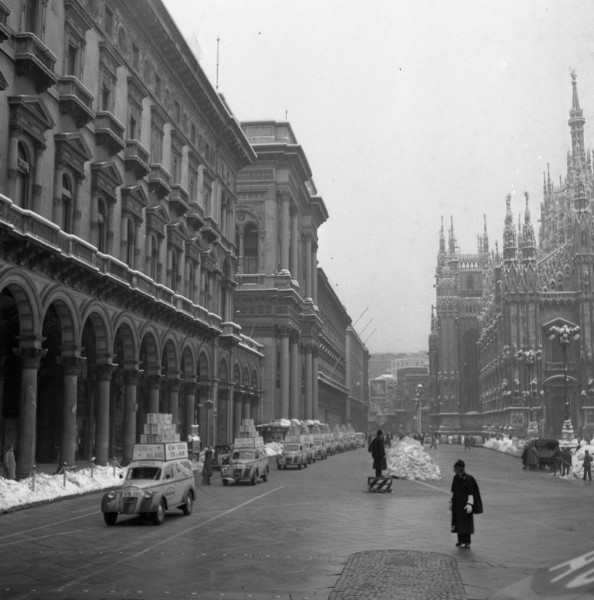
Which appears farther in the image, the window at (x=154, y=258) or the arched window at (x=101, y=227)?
the window at (x=154, y=258)

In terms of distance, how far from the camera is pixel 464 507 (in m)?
16.7

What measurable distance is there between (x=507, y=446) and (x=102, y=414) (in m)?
59.4

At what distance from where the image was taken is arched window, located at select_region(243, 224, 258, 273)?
81750mm

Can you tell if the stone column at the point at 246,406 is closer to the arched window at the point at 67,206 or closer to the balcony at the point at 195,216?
the balcony at the point at 195,216

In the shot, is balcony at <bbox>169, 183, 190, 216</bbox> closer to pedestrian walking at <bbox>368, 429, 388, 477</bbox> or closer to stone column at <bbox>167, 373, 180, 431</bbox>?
stone column at <bbox>167, 373, 180, 431</bbox>

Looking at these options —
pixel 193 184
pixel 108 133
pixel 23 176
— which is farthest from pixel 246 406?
pixel 23 176

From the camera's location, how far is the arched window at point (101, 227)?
36.0 metres

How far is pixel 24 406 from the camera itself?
2769 centimetres

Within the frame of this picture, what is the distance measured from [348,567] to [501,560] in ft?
9.70

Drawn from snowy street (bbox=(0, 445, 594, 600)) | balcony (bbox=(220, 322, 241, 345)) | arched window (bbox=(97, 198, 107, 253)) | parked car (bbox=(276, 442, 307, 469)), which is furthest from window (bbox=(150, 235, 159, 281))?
snowy street (bbox=(0, 445, 594, 600))

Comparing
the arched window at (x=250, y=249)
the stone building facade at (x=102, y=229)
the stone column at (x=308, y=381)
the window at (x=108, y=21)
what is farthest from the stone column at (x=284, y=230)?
the window at (x=108, y=21)

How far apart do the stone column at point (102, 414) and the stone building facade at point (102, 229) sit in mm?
54

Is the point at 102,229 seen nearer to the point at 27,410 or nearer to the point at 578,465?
the point at 27,410

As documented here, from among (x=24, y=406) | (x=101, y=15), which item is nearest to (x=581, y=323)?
(x=101, y=15)
